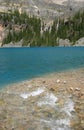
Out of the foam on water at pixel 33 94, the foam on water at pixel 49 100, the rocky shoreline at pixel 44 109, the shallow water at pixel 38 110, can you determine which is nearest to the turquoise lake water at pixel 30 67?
the foam on water at pixel 33 94

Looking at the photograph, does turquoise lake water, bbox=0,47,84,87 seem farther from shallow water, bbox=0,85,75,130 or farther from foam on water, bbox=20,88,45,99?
shallow water, bbox=0,85,75,130

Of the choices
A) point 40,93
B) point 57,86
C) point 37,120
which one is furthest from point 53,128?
point 57,86

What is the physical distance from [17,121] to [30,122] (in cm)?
111

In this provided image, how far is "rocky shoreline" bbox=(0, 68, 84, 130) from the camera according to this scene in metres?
23.2

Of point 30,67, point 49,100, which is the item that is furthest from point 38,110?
point 30,67

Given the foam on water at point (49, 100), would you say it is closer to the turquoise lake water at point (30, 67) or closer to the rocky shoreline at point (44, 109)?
the rocky shoreline at point (44, 109)

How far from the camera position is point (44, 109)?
26875mm

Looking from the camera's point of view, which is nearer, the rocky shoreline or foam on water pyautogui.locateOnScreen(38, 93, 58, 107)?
the rocky shoreline

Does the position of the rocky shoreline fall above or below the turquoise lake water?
above

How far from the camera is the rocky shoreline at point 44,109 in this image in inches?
913

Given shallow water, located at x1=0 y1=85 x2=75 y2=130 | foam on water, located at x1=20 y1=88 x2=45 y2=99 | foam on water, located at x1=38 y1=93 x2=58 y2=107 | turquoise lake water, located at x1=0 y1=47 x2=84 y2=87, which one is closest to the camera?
shallow water, located at x1=0 y1=85 x2=75 y2=130

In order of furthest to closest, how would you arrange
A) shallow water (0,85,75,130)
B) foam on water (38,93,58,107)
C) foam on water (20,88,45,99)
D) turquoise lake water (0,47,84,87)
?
1. turquoise lake water (0,47,84,87)
2. foam on water (20,88,45,99)
3. foam on water (38,93,58,107)
4. shallow water (0,85,75,130)

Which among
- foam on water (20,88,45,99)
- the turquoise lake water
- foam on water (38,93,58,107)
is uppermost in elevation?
foam on water (38,93,58,107)

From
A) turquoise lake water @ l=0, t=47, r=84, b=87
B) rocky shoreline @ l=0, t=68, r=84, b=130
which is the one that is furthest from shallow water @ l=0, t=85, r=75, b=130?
turquoise lake water @ l=0, t=47, r=84, b=87
